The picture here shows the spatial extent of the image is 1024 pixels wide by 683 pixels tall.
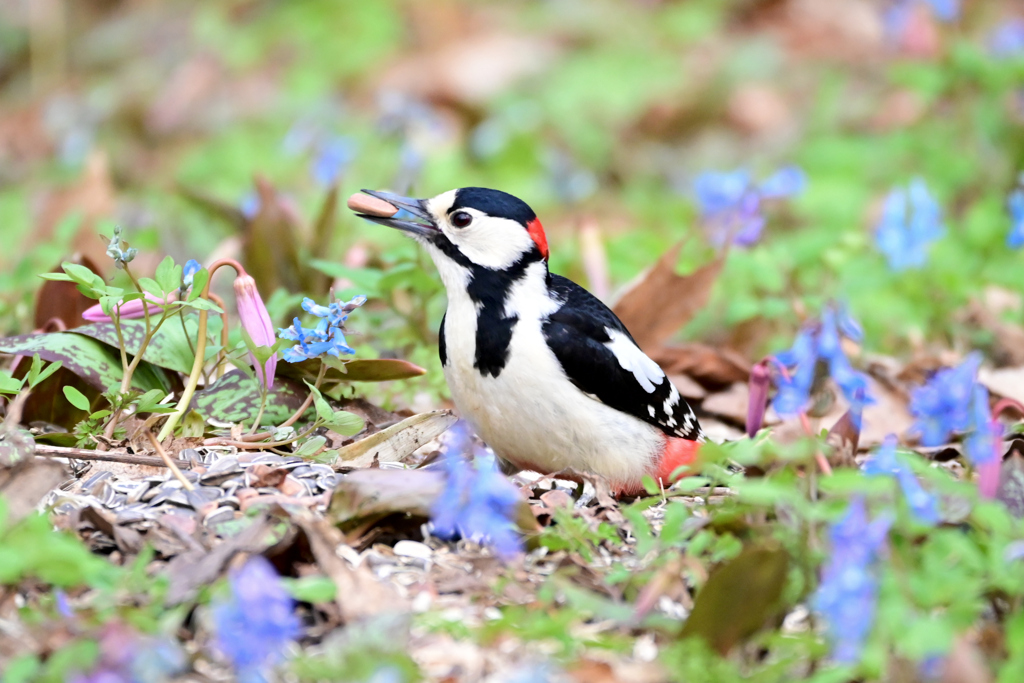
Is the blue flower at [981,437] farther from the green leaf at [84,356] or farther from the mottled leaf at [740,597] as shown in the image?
the green leaf at [84,356]

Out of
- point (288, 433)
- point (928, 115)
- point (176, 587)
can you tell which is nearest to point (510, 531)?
point (176, 587)

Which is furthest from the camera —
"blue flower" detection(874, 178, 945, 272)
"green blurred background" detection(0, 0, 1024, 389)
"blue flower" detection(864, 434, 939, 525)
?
"green blurred background" detection(0, 0, 1024, 389)

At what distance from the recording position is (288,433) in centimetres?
320

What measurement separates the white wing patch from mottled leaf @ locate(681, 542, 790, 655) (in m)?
1.15

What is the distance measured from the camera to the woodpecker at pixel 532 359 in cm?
314

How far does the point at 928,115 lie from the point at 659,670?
6.49 m

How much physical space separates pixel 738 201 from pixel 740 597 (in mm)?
3079

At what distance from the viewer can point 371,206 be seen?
3385 mm

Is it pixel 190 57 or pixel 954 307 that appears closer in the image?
pixel 954 307

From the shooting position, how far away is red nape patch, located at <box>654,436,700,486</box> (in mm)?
Answer: 3379

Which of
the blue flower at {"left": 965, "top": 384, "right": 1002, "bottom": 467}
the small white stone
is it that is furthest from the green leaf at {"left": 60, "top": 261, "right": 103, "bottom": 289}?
the blue flower at {"left": 965, "top": 384, "right": 1002, "bottom": 467}

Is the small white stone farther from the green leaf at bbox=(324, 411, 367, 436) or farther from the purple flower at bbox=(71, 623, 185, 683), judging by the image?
the purple flower at bbox=(71, 623, 185, 683)

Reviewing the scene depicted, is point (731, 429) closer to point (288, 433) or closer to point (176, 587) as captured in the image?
point (288, 433)

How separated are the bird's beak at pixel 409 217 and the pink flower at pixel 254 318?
48cm
